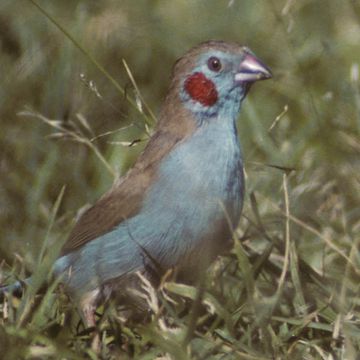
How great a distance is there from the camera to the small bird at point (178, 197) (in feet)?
11.4

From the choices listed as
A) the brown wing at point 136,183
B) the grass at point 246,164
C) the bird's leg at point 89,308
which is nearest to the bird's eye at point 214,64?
the brown wing at point 136,183

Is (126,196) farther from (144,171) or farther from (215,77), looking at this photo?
(215,77)

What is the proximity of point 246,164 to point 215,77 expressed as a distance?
0.57m

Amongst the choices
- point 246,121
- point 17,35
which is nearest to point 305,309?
point 246,121

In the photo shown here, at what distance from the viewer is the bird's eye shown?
12.3 feet

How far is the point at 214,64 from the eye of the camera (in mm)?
3768

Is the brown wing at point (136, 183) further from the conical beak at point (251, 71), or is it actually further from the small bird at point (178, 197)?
the conical beak at point (251, 71)

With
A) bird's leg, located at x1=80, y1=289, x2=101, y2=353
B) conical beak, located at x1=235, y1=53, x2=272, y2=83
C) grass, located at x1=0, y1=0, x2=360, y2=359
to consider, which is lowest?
bird's leg, located at x1=80, y1=289, x2=101, y2=353

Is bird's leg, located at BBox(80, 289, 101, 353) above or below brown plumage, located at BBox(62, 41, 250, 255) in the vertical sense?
below

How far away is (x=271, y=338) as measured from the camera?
3178mm

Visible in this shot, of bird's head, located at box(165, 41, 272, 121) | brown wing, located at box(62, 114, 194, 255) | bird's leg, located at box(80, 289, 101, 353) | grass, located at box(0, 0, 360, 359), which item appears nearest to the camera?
grass, located at box(0, 0, 360, 359)

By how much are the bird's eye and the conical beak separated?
58 mm

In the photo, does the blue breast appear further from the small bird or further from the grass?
the grass

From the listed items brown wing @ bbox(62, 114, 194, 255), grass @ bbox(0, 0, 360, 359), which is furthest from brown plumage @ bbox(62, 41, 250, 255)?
grass @ bbox(0, 0, 360, 359)
